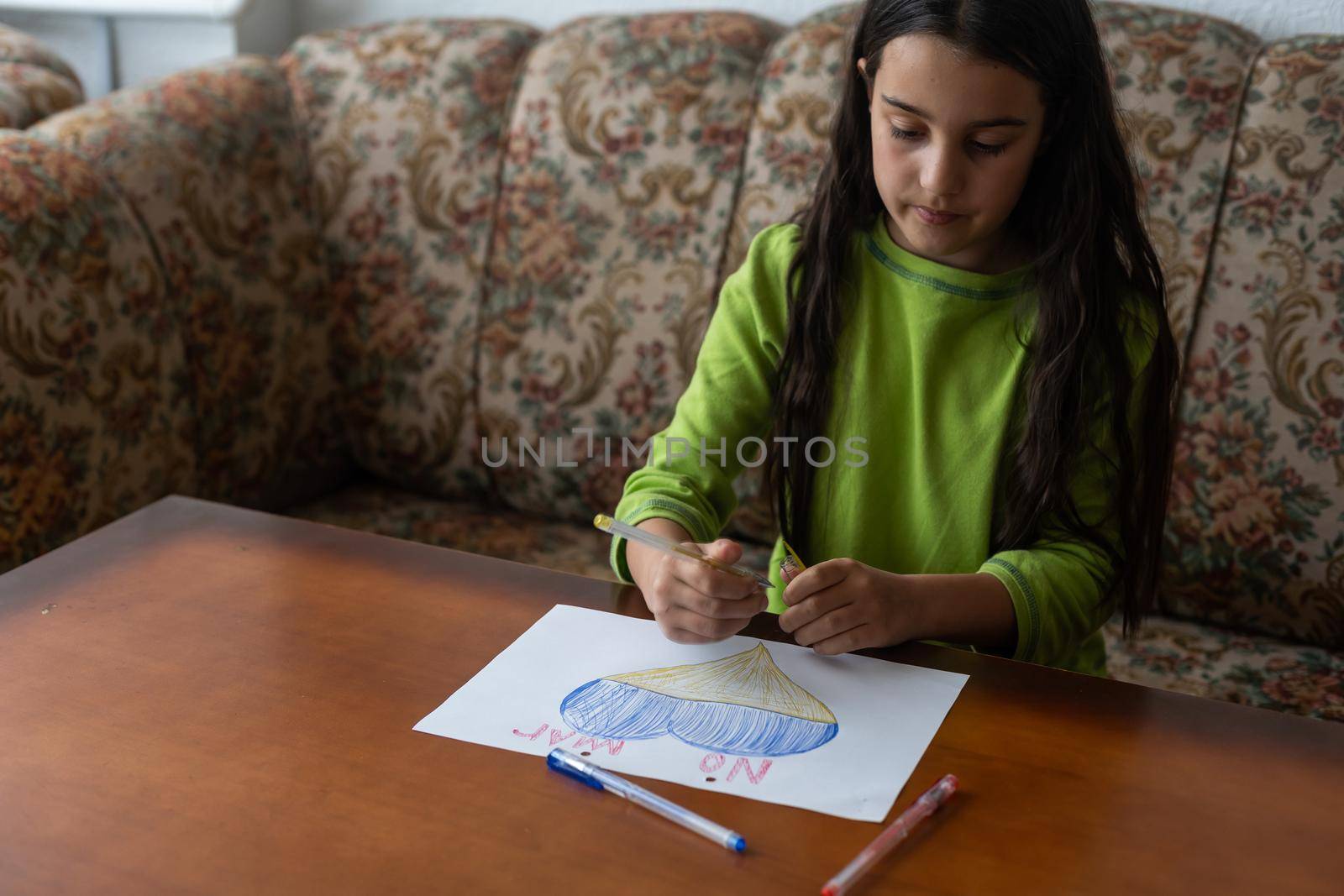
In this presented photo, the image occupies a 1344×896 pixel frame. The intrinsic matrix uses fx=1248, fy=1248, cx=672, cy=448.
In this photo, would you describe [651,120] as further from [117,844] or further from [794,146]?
[117,844]

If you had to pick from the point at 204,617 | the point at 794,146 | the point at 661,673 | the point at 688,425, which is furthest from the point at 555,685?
the point at 794,146

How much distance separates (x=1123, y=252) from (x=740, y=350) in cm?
36

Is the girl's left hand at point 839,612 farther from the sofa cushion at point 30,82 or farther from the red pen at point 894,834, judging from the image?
the sofa cushion at point 30,82

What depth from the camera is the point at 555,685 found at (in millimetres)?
832

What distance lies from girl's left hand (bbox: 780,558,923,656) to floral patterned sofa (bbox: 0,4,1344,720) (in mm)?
693

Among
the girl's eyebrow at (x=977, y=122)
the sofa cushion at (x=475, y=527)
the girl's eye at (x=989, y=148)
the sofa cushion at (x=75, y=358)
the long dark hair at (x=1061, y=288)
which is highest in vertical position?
the girl's eyebrow at (x=977, y=122)

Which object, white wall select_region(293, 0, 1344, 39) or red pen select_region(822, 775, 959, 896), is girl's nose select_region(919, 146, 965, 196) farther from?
white wall select_region(293, 0, 1344, 39)

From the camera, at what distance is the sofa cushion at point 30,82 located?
1772 mm

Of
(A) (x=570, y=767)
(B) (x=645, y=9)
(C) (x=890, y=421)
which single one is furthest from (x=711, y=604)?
(B) (x=645, y=9)

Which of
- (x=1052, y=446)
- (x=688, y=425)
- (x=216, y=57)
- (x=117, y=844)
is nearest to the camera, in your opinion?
(x=117, y=844)

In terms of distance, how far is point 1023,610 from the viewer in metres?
0.98

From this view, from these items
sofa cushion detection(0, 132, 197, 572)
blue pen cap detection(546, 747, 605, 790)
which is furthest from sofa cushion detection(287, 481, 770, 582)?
blue pen cap detection(546, 747, 605, 790)

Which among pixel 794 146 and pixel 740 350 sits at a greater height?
pixel 794 146

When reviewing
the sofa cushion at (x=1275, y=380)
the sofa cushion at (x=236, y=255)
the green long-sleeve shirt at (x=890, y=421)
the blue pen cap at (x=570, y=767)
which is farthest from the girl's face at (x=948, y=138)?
the sofa cushion at (x=236, y=255)
